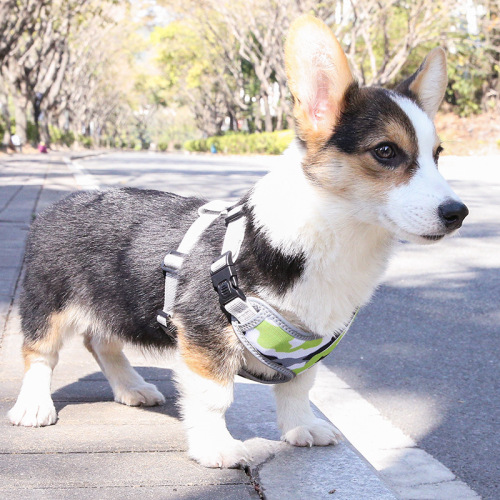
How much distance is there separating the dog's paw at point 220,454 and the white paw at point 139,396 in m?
0.69

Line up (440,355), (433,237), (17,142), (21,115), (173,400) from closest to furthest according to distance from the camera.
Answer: (433,237)
(173,400)
(440,355)
(17,142)
(21,115)

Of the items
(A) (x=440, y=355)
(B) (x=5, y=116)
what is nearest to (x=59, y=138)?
(B) (x=5, y=116)

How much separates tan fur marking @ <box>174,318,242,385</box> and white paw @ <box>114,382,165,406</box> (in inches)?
28.6

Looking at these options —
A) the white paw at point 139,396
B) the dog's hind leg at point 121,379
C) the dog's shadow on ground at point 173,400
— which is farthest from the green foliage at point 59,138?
the white paw at point 139,396

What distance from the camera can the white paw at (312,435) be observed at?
2.97 metres

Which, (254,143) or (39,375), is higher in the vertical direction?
(39,375)

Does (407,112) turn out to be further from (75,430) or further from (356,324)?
(356,324)

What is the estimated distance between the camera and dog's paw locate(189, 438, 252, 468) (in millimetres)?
2705

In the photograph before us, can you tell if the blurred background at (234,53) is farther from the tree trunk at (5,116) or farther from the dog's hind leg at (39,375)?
the dog's hind leg at (39,375)

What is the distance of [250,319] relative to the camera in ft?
8.63

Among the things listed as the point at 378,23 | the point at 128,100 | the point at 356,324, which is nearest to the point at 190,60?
the point at 378,23

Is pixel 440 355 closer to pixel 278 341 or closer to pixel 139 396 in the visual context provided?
pixel 139 396

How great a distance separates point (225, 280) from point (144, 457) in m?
0.75

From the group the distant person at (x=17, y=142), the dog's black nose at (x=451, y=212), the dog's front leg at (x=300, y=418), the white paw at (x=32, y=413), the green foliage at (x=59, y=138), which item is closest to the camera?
the dog's black nose at (x=451, y=212)
